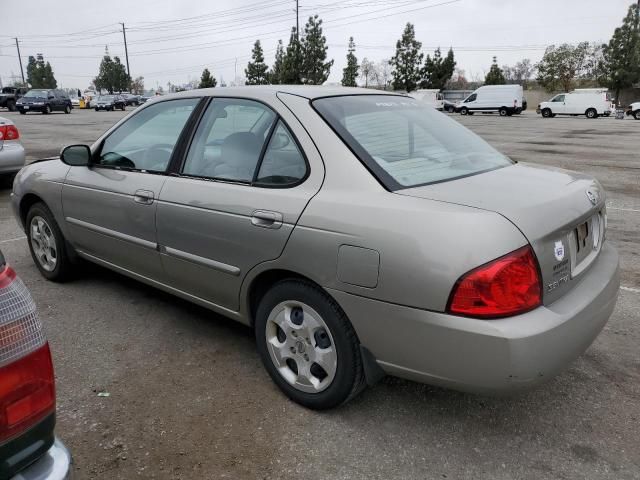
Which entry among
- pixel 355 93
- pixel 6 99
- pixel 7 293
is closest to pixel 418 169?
pixel 355 93

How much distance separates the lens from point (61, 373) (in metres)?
3.10

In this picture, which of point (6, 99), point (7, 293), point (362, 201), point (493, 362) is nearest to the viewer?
point (7, 293)

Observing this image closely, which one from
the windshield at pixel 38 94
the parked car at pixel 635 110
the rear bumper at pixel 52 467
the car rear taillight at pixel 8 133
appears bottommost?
the parked car at pixel 635 110

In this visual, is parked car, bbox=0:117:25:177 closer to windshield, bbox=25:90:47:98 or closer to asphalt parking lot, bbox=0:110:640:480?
asphalt parking lot, bbox=0:110:640:480

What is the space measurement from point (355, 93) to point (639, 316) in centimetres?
256

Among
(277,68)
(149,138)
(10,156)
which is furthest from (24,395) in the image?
(277,68)

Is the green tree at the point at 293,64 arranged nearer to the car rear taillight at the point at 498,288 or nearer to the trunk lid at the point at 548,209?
the trunk lid at the point at 548,209

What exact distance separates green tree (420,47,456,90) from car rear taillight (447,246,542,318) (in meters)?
60.9

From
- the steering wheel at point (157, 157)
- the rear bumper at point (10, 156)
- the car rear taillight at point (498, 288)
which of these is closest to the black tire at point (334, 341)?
the car rear taillight at point (498, 288)

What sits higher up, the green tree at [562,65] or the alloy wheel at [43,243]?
the green tree at [562,65]

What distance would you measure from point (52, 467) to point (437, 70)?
63854 millimetres

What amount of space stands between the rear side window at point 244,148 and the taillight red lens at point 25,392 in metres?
1.48

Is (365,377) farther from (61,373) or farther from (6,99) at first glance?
(6,99)

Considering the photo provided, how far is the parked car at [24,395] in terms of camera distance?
1.40 meters
